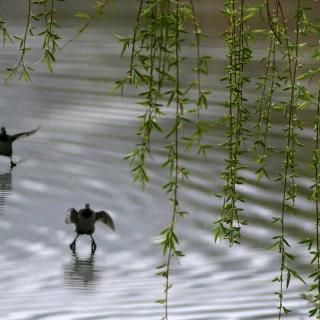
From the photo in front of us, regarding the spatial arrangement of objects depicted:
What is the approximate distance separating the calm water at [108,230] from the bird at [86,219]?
0.04 m

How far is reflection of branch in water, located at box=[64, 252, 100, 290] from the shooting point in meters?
2.63

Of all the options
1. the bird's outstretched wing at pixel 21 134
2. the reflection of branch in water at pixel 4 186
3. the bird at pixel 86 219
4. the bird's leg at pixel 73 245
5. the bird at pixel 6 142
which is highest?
the bird's outstretched wing at pixel 21 134

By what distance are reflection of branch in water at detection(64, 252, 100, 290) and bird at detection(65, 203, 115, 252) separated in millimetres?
63

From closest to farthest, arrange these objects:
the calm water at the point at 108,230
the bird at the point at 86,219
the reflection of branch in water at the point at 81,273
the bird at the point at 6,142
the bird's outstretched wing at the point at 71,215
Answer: the calm water at the point at 108,230 < the reflection of branch in water at the point at 81,273 < the bird at the point at 86,219 < the bird's outstretched wing at the point at 71,215 < the bird at the point at 6,142

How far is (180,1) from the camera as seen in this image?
69 centimetres

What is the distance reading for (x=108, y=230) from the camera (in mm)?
3102

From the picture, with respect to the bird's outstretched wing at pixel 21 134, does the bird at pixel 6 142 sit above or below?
below

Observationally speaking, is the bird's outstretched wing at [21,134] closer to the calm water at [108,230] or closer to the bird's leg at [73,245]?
the calm water at [108,230]

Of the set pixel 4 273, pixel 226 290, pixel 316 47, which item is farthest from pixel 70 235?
pixel 316 47

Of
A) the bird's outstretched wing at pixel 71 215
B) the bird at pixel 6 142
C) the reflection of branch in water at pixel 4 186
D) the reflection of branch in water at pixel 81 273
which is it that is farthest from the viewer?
the bird at pixel 6 142

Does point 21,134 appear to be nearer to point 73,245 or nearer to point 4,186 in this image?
point 4,186

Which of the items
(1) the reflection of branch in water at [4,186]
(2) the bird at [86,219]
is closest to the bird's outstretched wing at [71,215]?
(2) the bird at [86,219]

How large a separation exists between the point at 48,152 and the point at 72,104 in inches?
23.6

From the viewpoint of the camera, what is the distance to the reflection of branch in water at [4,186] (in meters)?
3.32
